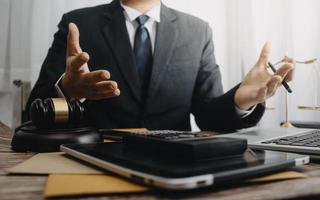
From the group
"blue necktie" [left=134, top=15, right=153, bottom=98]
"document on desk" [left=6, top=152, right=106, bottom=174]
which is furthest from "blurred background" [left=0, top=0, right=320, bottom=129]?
"document on desk" [left=6, top=152, right=106, bottom=174]

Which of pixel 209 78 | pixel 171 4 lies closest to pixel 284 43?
pixel 209 78

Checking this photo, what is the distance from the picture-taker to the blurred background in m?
1.43

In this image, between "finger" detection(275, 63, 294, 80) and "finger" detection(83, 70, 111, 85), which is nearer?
"finger" detection(83, 70, 111, 85)

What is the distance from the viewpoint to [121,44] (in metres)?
1.23

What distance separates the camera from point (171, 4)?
1837 mm

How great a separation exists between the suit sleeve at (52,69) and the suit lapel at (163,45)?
328 millimetres

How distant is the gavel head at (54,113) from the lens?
58cm

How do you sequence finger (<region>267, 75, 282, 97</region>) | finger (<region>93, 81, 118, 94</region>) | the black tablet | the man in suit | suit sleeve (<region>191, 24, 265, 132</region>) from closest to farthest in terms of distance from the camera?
the black tablet < finger (<region>93, 81, 118, 94</region>) < finger (<region>267, 75, 282, 97</region>) < suit sleeve (<region>191, 24, 265, 132</region>) < the man in suit

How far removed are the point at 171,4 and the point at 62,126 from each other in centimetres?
138

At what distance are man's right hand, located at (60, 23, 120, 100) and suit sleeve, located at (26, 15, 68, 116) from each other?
19cm

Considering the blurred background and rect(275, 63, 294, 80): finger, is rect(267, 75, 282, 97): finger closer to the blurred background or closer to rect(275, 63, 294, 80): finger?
rect(275, 63, 294, 80): finger

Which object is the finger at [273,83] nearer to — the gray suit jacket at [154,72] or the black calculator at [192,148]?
the gray suit jacket at [154,72]

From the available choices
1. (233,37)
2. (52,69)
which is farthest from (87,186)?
(233,37)

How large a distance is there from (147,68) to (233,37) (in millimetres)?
769
